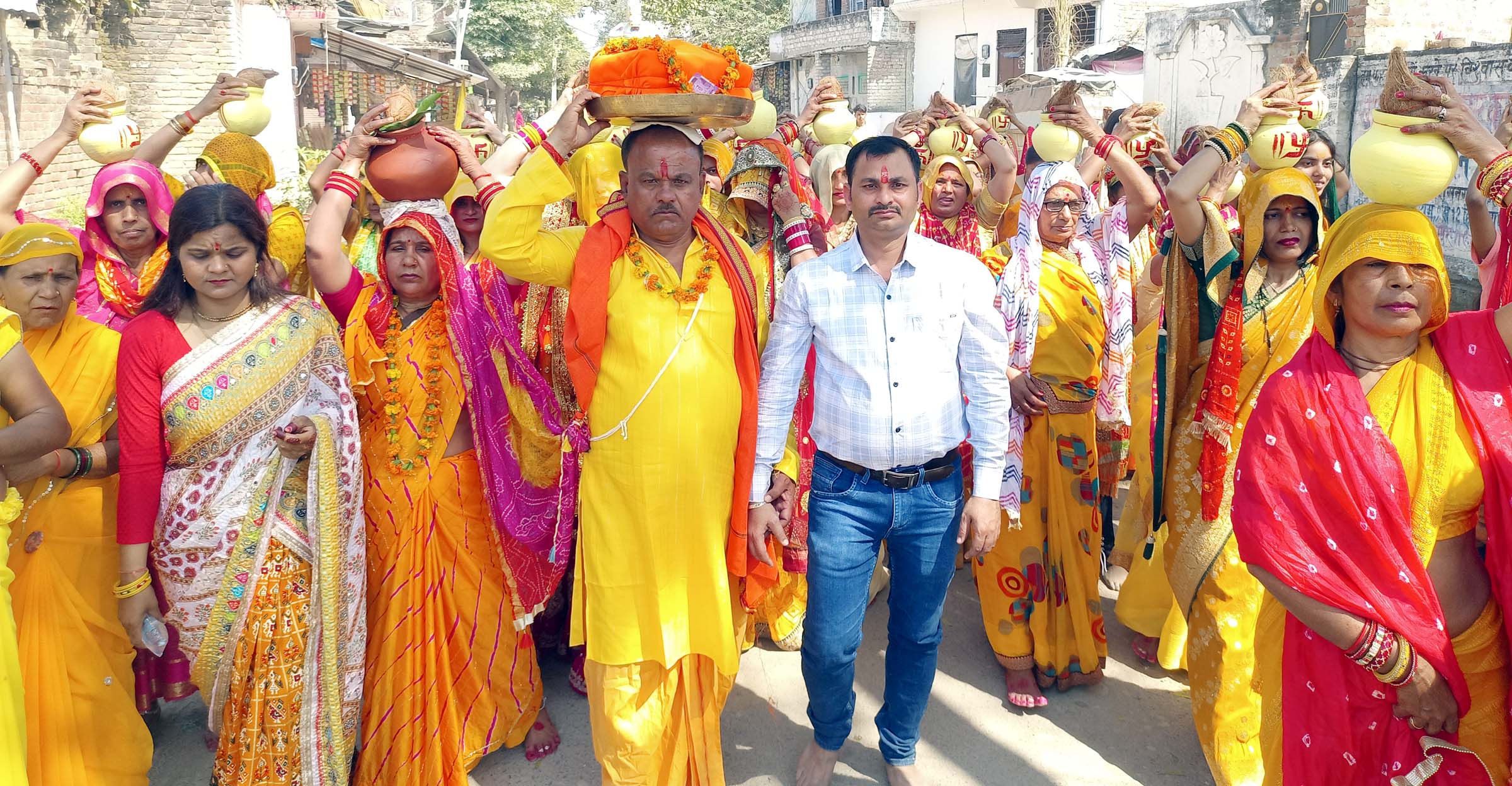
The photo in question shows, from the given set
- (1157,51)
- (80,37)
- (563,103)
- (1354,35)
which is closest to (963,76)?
(1157,51)

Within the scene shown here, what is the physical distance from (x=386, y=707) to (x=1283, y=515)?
9.03ft

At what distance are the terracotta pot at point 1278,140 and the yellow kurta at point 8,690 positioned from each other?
3739 mm

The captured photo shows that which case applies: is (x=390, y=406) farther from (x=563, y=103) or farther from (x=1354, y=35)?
(x=1354, y=35)

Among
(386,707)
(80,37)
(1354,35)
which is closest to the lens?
(386,707)

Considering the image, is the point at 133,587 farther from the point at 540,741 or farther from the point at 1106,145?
the point at 1106,145

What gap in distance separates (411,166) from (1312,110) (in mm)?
3119

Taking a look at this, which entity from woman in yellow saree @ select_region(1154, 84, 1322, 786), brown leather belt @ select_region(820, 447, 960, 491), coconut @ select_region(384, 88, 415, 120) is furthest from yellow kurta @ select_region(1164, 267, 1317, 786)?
coconut @ select_region(384, 88, 415, 120)

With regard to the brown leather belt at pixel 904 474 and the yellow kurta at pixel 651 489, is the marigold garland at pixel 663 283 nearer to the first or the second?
the yellow kurta at pixel 651 489

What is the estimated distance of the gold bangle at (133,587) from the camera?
2922 mm

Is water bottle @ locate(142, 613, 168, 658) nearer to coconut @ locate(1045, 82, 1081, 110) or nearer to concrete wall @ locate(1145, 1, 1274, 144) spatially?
coconut @ locate(1045, 82, 1081, 110)

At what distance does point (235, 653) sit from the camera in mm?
2951

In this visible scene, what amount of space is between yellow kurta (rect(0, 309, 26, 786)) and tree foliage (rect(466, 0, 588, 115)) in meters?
36.9

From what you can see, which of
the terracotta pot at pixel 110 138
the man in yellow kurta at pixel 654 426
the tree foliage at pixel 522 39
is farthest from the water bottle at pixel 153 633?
the tree foliage at pixel 522 39

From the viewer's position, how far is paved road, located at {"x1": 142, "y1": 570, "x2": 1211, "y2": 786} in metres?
3.51
